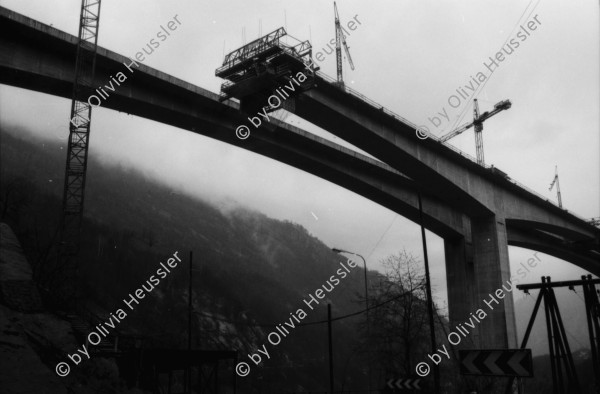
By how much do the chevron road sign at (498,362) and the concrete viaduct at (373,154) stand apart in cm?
2193

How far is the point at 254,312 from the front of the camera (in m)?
113

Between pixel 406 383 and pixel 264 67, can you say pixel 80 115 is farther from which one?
pixel 406 383

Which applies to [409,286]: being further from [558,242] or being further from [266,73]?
[558,242]

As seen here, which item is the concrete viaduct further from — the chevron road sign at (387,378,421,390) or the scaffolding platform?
the chevron road sign at (387,378,421,390)

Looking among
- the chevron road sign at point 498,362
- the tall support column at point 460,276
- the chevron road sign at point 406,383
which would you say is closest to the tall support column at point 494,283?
the tall support column at point 460,276

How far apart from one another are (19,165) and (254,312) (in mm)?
67342

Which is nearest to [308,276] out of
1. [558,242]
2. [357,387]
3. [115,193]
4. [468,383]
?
[115,193]

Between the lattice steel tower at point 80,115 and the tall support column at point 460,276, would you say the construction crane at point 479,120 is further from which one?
the lattice steel tower at point 80,115

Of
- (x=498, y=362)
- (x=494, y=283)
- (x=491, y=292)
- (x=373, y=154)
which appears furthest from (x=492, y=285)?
(x=498, y=362)

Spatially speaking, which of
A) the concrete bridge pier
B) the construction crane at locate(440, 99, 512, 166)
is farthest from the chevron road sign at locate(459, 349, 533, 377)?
the construction crane at locate(440, 99, 512, 166)

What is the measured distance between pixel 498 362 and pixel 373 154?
90.0 ft

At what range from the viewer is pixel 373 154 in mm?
37812

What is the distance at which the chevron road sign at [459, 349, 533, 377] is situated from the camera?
35.2ft

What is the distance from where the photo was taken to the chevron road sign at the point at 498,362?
10719 millimetres
